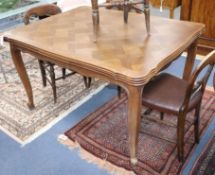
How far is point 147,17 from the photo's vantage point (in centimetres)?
182

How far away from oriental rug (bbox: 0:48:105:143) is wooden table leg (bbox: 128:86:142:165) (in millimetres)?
837

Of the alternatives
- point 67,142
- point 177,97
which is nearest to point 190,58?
point 177,97

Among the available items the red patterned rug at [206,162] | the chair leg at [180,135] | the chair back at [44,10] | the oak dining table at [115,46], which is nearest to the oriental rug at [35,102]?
the oak dining table at [115,46]

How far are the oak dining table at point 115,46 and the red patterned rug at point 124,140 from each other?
0.44ft

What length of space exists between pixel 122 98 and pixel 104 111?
26 centimetres

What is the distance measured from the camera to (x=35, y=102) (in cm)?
255

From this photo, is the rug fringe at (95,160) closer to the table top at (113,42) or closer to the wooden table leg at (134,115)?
the wooden table leg at (134,115)

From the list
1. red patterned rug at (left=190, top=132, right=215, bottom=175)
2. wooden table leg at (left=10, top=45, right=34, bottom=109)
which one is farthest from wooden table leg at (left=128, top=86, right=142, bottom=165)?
wooden table leg at (left=10, top=45, right=34, bottom=109)

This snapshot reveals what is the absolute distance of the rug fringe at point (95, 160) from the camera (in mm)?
1808

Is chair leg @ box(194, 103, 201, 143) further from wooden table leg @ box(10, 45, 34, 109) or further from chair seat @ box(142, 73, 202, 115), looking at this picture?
wooden table leg @ box(10, 45, 34, 109)

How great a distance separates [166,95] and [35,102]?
4.39 ft

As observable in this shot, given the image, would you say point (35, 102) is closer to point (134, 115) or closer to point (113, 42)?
point (113, 42)

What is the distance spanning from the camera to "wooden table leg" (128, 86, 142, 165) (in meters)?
1.47

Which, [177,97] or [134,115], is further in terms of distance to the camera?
[177,97]
